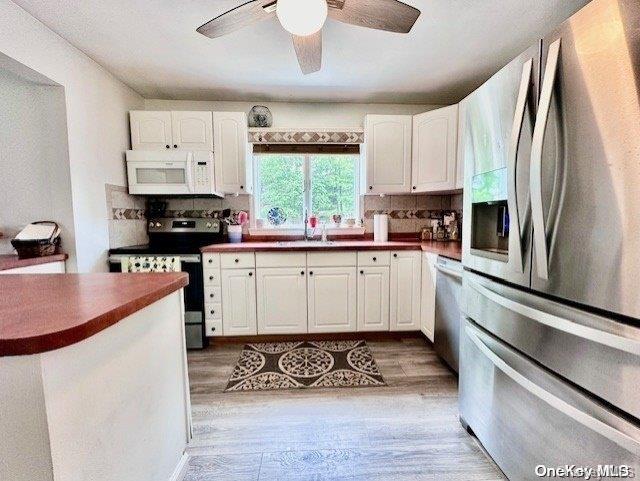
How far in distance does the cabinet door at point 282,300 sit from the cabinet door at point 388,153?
3.78 feet

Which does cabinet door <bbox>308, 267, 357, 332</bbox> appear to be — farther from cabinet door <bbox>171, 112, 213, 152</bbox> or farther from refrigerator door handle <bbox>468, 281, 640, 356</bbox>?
cabinet door <bbox>171, 112, 213, 152</bbox>

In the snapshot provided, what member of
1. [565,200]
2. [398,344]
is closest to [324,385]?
[398,344]

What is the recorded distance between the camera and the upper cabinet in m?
2.71

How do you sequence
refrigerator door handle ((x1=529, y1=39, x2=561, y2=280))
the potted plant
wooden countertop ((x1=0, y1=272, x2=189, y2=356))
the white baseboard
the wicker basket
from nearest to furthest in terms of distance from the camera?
wooden countertop ((x1=0, y1=272, x2=189, y2=356)) → refrigerator door handle ((x1=529, y1=39, x2=561, y2=280)) → the white baseboard → the wicker basket → the potted plant

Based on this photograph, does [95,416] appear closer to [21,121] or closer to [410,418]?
[410,418]

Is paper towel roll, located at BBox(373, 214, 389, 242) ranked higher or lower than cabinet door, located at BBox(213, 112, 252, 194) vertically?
lower

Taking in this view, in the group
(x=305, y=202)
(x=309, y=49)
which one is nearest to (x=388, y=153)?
(x=305, y=202)

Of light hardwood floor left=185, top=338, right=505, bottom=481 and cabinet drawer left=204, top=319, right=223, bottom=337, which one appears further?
cabinet drawer left=204, top=319, right=223, bottom=337

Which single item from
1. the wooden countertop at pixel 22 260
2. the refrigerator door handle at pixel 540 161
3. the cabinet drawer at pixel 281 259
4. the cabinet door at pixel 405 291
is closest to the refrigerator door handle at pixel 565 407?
the refrigerator door handle at pixel 540 161

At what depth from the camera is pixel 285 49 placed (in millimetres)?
2074

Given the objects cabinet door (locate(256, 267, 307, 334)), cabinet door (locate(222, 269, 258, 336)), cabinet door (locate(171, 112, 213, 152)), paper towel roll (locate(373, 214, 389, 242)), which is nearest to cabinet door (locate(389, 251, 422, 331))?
paper towel roll (locate(373, 214, 389, 242))

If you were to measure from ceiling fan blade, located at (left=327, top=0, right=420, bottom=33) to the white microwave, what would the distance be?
1.72 meters

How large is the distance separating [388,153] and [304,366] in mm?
2084

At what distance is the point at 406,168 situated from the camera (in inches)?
113
